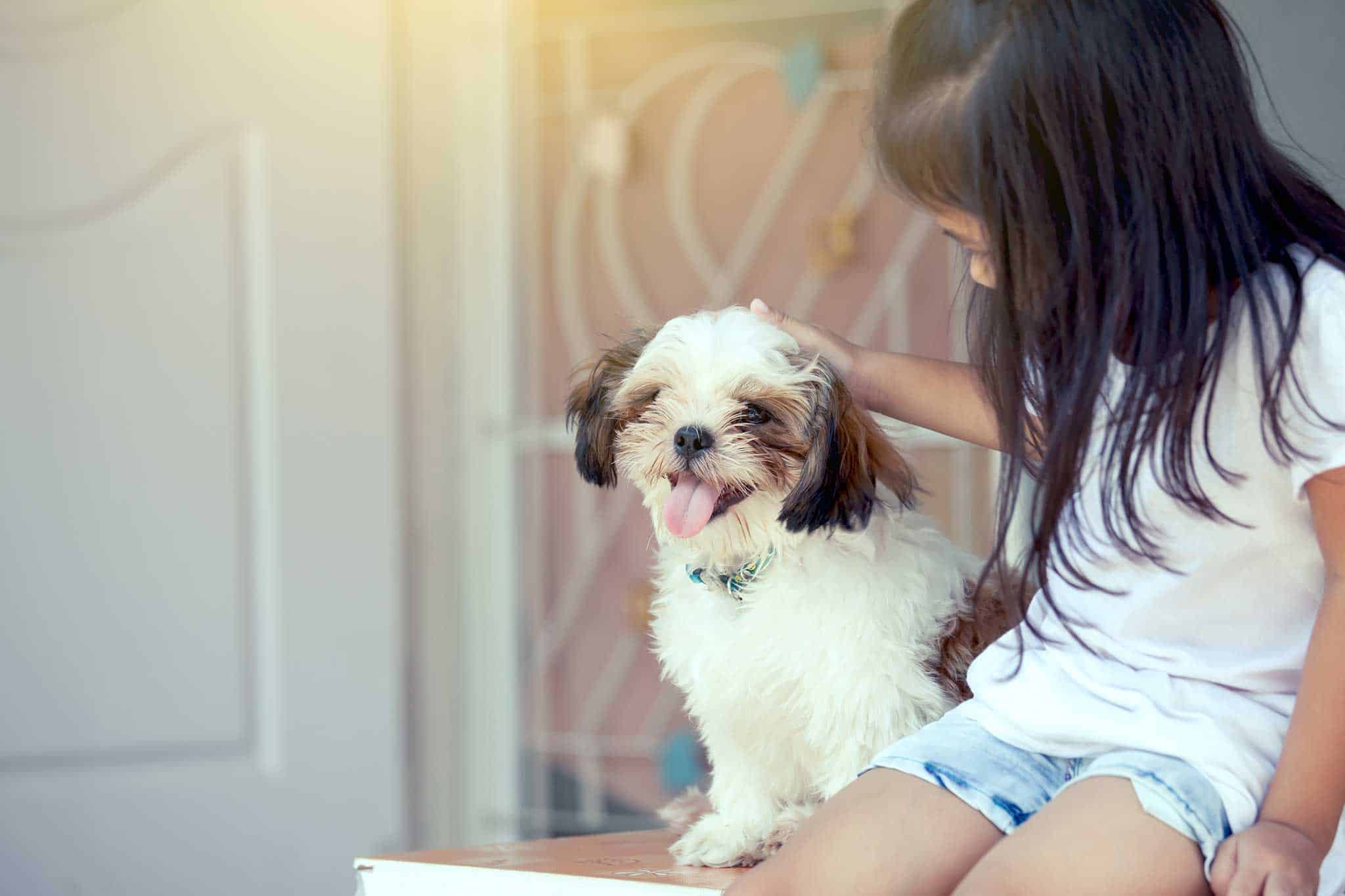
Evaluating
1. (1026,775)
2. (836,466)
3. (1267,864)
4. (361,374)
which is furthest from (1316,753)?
(361,374)

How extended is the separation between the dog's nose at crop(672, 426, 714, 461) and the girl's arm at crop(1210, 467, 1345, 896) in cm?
58

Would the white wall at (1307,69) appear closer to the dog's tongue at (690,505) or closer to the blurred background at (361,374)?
the blurred background at (361,374)

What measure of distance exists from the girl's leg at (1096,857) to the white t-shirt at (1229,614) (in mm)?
63

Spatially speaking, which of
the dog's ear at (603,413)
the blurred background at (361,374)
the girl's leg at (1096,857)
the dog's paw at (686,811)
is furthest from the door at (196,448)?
the girl's leg at (1096,857)

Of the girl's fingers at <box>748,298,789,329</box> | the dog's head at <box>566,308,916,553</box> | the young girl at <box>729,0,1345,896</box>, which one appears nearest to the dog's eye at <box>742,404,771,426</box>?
the dog's head at <box>566,308,916,553</box>

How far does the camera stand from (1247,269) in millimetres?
1021

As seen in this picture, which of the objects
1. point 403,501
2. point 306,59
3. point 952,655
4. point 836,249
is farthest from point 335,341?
point 952,655

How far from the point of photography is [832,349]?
1.41m

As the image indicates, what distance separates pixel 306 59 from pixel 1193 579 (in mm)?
2358

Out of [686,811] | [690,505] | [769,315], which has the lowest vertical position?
[686,811]

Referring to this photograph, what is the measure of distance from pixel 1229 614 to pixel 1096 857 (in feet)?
0.85

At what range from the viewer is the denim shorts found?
938 millimetres

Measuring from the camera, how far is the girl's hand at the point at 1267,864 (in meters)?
0.89

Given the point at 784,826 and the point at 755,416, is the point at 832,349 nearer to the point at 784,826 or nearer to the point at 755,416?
the point at 755,416
